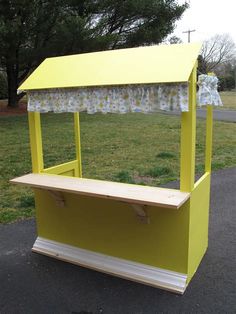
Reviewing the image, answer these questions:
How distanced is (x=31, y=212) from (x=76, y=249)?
1285mm

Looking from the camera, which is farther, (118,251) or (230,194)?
(230,194)

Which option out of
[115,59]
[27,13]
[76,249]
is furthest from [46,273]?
[27,13]

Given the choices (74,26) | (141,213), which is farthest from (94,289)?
(74,26)

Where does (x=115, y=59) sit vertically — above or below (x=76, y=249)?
above

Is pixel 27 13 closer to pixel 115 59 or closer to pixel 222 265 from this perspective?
pixel 115 59

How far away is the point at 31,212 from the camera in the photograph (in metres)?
4.52

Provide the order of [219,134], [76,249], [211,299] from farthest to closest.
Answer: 1. [219,134]
2. [76,249]
3. [211,299]

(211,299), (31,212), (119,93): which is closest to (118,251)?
(211,299)

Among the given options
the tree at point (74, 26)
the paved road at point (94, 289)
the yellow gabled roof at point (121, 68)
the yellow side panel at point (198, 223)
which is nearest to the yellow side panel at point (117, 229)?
the yellow side panel at point (198, 223)

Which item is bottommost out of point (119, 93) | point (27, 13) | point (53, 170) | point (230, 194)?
point (230, 194)

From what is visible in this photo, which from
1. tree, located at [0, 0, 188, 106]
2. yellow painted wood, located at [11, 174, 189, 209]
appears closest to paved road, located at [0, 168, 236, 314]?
yellow painted wood, located at [11, 174, 189, 209]

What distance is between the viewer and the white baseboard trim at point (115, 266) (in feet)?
9.53

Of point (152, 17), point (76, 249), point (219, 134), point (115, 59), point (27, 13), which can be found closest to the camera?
point (115, 59)

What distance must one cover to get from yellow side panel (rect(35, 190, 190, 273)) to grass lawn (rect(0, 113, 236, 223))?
1036 millimetres
